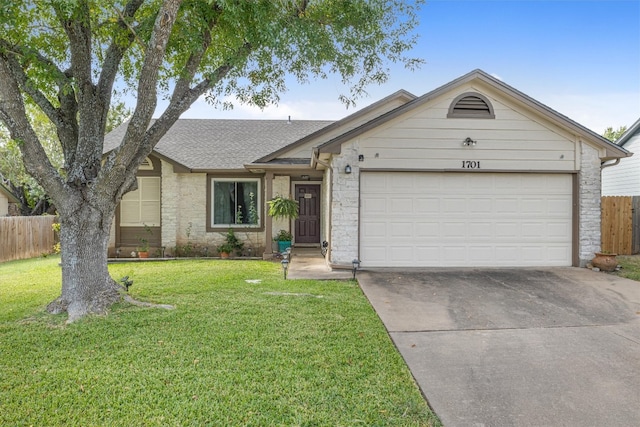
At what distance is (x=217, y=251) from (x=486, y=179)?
8161 millimetres

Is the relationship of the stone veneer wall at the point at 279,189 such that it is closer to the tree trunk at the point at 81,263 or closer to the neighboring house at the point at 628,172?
the tree trunk at the point at 81,263

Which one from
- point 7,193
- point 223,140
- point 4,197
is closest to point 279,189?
point 223,140

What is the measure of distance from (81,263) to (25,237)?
9.70m

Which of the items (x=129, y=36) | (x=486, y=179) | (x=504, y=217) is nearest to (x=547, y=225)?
(x=504, y=217)

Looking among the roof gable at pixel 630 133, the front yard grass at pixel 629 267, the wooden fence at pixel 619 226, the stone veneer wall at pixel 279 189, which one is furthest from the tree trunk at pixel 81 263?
the roof gable at pixel 630 133

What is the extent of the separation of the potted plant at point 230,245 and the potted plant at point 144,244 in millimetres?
2275

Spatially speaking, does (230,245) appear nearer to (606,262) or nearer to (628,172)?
(606,262)

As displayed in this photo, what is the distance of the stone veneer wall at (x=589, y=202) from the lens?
8414 mm

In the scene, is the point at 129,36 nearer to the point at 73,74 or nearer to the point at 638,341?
the point at 73,74

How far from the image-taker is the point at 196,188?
38.0ft

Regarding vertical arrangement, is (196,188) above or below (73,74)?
below

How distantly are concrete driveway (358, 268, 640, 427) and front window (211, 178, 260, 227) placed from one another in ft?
18.1

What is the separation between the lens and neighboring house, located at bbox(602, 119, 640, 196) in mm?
14516

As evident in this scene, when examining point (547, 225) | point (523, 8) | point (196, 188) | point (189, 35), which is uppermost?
point (523, 8)
